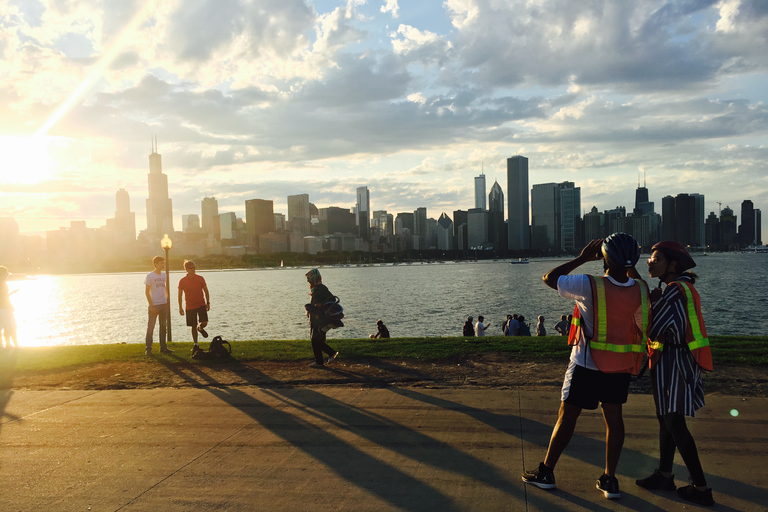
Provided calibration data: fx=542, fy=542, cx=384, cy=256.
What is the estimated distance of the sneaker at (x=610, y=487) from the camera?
159 inches

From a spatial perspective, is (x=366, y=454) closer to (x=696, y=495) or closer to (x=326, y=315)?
(x=696, y=495)

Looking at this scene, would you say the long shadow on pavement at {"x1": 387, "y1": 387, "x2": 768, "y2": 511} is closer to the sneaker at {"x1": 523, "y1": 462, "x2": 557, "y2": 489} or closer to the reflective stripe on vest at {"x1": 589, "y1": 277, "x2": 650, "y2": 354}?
the sneaker at {"x1": 523, "y1": 462, "x2": 557, "y2": 489}

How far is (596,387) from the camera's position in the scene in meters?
4.01

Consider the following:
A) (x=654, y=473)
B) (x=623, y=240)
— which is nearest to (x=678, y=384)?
(x=654, y=473)

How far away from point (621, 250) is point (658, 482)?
186 centimetres

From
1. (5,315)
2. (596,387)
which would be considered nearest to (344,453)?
(596,387)

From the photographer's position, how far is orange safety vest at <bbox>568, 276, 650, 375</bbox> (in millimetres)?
3906

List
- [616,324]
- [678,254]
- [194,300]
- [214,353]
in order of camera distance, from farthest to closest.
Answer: [194,300], [214,353], [678,254], [616,324]

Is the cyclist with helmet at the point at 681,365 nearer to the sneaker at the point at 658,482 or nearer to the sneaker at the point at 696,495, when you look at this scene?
the sneaker at the point at 696,495

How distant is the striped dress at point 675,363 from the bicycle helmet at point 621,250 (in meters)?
0.43

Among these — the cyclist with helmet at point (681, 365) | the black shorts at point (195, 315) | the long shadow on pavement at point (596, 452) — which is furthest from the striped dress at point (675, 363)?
the black shorts at point (195, 315)

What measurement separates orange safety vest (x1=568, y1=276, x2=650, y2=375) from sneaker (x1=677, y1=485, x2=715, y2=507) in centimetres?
97

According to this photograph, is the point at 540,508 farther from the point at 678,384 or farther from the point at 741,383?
the point at 741,383

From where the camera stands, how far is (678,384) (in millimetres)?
3988
